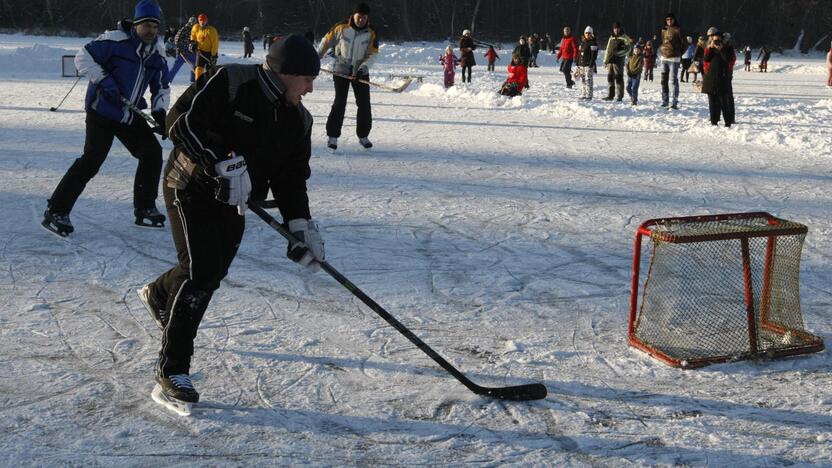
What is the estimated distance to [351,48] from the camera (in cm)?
894

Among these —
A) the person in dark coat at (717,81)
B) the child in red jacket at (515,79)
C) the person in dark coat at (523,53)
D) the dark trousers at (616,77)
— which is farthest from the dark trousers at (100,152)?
the person in dark coat at (523,53)

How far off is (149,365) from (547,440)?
66.7 inches

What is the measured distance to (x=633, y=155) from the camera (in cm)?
961

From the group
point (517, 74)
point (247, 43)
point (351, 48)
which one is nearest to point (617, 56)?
point (517, 74)

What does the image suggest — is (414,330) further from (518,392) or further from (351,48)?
(351,48)

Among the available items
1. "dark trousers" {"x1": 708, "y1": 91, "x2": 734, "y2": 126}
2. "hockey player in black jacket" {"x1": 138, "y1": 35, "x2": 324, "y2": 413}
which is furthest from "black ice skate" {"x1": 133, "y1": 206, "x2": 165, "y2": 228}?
"dark trousers" {"x1": 708, "y1": 91, "x2": 734, "y2": 126}

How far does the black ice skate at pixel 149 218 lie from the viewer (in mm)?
6141

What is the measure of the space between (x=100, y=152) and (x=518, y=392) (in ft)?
11.9

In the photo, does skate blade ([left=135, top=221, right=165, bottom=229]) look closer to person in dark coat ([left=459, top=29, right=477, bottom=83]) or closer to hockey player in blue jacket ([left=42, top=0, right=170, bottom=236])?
hockey player in blue jacket ([left=42, top=0, right=170, bottom=236])

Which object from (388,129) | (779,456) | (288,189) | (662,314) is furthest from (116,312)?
(388,129)

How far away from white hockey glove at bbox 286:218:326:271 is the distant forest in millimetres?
49450

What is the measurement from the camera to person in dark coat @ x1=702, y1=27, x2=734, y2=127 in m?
11.7

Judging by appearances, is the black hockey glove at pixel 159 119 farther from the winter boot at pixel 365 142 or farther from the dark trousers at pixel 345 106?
the winter boot at pixel 365 142

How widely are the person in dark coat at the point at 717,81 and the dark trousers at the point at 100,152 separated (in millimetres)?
8003
